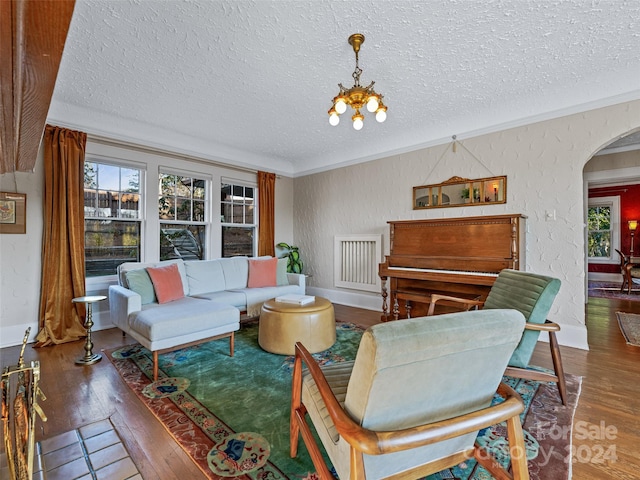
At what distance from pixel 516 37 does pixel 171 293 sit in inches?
150

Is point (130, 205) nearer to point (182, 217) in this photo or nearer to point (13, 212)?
point (182, 217)

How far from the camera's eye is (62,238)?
3338 millimetres

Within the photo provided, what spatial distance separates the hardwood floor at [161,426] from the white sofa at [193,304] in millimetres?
372

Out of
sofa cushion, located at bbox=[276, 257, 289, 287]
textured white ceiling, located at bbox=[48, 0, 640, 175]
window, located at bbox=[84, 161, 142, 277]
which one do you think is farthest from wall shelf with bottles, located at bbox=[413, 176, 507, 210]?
window, located at bbox=[84, 161, 142, 277]

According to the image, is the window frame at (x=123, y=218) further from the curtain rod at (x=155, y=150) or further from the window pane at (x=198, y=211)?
the window pane at (x=198, y=211)

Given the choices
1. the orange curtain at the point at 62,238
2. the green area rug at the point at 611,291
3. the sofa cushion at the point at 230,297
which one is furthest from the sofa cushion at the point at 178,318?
the green area rug at the point at 611,291

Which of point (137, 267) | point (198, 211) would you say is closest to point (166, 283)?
point (137, 267)

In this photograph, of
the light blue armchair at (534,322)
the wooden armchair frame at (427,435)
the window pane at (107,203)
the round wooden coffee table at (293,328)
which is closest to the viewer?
the wooden armchair frame at (427,435)

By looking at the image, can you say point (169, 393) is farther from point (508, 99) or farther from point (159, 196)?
point (508, 99)

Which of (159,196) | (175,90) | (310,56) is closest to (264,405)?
(310,56)

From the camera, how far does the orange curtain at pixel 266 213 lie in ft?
17.5

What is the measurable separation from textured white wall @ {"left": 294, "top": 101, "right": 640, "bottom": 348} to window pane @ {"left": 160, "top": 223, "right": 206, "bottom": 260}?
2.69 metres

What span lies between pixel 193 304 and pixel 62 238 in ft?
5.83

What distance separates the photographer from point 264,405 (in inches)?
78.3
